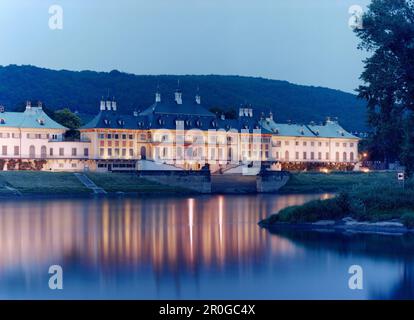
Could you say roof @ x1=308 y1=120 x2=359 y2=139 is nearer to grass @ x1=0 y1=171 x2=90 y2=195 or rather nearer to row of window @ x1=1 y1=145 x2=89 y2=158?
row of window @ x1=1 y1=145 x2=89 y2=158

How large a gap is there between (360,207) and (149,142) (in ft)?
151

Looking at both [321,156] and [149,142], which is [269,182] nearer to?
[149,142]

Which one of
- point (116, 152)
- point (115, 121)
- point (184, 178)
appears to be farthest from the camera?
point (115, 121)

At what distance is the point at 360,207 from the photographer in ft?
92.9

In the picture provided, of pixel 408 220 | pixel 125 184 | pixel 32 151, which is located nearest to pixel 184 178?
pixel 125 184

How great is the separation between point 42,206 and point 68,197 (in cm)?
1133

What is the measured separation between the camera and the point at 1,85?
5561 inches

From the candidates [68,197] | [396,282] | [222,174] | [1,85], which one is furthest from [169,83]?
[396,282]

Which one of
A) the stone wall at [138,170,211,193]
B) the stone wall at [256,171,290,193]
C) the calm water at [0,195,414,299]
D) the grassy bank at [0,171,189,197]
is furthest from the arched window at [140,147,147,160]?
the calm water at [0,195,414,299]

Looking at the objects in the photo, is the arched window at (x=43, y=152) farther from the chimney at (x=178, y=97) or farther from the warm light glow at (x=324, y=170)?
the warm light glow at (x=324, y=170)

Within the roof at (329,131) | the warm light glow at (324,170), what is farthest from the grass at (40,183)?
the roof at (329,131)

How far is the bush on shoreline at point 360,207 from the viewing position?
28152 millimetres

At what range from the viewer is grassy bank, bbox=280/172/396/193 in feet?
215

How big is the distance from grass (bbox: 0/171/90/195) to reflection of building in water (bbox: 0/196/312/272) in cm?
1498
